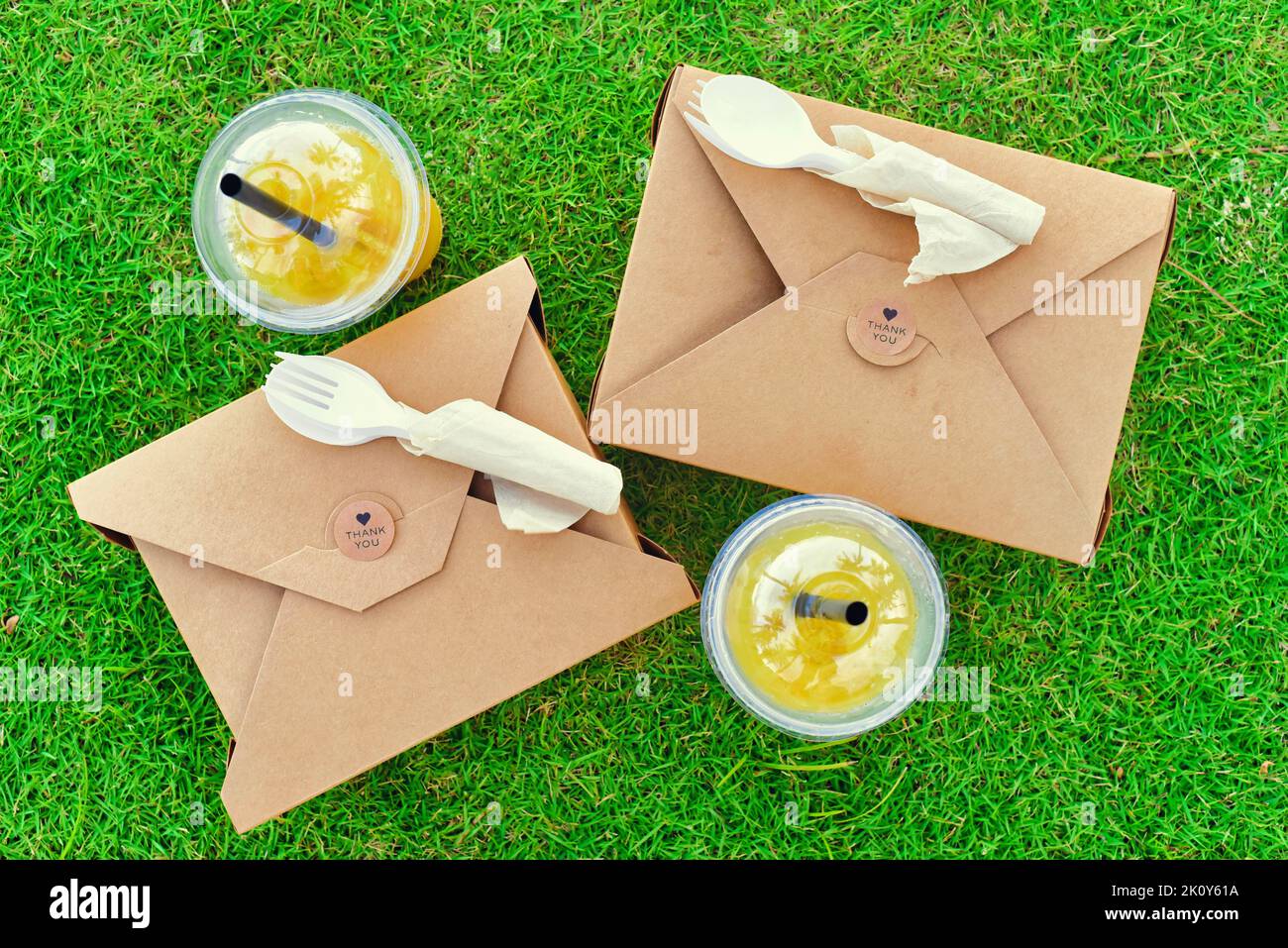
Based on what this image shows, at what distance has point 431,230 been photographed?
1.09m

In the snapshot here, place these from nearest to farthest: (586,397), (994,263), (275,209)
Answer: (275,209), (994,263), (586,397)

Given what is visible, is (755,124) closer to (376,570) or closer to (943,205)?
(943,205)

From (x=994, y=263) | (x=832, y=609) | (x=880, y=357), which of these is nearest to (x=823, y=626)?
(x=832, y=609)

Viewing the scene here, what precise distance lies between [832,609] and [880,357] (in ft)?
0.92

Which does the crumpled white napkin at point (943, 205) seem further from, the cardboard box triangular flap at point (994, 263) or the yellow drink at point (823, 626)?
the yellow drink at point (823, 626)

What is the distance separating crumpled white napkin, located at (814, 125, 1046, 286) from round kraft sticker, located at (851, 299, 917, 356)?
0.03m

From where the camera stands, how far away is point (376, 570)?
0.92m

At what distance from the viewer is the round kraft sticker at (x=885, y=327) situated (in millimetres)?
909

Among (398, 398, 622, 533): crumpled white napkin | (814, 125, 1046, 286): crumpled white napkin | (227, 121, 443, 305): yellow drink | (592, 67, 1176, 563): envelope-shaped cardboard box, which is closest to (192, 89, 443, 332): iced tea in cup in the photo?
(227, 121, 443, 305): yellow drink

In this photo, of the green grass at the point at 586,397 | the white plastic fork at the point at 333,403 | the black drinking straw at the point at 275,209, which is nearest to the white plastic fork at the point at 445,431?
the white plastic fork at the point at 333,403

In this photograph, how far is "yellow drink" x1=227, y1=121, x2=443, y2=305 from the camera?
86 centimetres

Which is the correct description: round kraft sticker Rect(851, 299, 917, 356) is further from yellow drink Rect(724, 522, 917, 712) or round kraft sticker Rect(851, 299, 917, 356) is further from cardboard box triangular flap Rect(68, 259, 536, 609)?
cardboard box triangular flap Rect(68, 259, 536, 609)
